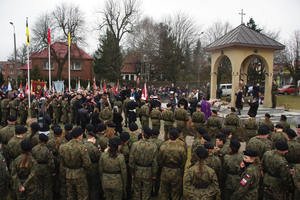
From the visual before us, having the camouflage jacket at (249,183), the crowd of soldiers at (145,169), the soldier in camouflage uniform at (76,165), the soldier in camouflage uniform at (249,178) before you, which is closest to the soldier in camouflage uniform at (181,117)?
the crowd of soldiers at (145,169)

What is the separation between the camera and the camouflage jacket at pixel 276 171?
4566 mm

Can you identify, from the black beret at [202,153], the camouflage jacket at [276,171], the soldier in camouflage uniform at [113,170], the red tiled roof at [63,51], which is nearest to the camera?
the black beret at [202,153]

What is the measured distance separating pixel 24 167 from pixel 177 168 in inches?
132

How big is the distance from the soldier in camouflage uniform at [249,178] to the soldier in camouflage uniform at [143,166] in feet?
6.17

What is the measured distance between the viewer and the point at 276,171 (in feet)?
15.3

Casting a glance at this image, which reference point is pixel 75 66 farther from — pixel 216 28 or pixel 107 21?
pixel 216 28

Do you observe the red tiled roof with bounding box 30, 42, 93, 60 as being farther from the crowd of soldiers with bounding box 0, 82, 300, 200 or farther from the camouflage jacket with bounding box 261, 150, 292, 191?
the camouflage jacket with bounding box 261, 150, 292, 191

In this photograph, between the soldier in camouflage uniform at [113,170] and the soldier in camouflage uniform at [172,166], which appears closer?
the soldier in camouflage uniform at [113,170]

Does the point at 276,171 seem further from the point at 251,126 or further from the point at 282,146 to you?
the point at 251,126

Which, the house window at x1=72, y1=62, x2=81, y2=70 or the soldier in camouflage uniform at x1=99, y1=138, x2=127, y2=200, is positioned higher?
the house window at x1=72, y1=62, x2=81, y2=70

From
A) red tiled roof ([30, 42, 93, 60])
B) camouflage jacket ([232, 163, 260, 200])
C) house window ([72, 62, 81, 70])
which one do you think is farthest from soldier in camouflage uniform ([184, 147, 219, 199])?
house window ([72, 62, 81, 70])

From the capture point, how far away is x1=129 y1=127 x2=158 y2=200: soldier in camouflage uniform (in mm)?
5184

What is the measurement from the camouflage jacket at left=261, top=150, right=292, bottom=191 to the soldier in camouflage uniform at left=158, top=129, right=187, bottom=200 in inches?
71.2

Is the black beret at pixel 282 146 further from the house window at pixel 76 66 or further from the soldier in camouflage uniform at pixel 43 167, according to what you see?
the house window at pixel 76 66
